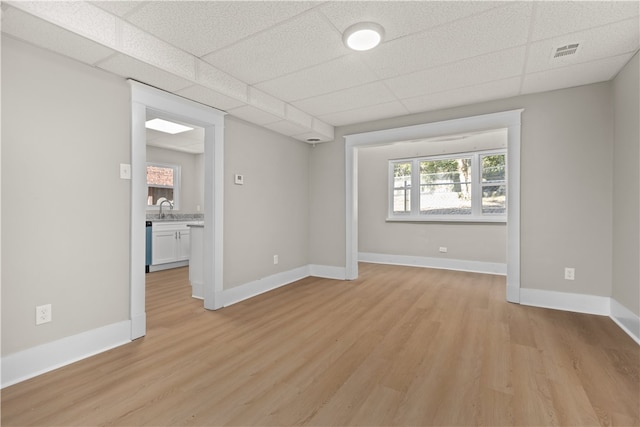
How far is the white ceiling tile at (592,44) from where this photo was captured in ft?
6.85

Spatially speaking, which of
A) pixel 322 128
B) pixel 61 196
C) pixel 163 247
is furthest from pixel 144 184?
pixel 163 247

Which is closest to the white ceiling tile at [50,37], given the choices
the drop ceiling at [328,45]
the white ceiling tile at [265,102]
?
the drop ceiling at [328,45]

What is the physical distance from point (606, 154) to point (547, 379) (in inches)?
96.3

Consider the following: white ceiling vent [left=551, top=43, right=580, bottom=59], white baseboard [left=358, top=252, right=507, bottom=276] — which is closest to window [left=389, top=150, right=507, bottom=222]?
white baseboard [left=358, top=252, right=507, bottom=276]

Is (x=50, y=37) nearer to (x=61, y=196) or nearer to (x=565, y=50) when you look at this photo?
(x=61, y=196)

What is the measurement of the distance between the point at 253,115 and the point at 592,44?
3.12 meters

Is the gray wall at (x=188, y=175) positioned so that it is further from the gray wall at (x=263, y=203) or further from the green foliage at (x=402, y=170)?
the green foliage at (x=402, y=170)

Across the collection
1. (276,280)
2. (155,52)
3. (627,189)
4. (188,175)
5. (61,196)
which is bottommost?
(276,280)

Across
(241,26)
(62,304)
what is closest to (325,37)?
(241,26)

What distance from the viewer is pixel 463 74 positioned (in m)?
2.78

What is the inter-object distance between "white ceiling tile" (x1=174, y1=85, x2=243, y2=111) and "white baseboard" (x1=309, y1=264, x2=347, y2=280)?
2779 mm

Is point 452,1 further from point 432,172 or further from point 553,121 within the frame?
point 432,172

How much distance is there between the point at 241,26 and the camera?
204 cm

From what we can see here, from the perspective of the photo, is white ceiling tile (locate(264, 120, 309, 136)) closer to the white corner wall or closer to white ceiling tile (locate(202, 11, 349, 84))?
white ceiling tile (locate(202, 11, 349, 84))
